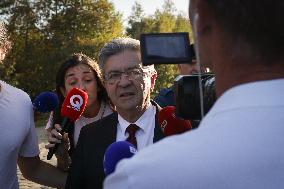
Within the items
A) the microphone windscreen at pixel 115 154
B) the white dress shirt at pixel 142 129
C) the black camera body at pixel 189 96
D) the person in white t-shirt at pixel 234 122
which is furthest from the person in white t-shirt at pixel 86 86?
the person in white t-shirt at pixel 234 122

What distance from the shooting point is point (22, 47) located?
78.6 feet

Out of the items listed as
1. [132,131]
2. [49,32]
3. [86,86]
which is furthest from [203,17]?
[49,32]

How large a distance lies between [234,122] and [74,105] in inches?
83.5

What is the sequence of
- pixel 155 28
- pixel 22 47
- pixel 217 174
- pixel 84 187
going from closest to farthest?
pixel 217 174 < pixel 84 187 < pixel 22 47 < pixel 155 28

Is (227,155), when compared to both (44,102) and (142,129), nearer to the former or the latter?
(142,129)

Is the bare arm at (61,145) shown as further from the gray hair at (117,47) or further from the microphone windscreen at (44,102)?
the gray hair at (117,47)

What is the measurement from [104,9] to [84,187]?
23.3 metres

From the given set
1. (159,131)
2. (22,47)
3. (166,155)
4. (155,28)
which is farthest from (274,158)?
(155,28)

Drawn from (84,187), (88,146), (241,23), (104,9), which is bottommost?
(84,187)

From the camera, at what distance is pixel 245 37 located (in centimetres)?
96

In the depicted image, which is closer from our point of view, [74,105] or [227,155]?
[227,155]

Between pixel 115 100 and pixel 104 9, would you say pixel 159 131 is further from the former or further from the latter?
pixel 104 9

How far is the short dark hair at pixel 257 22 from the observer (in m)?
0.95

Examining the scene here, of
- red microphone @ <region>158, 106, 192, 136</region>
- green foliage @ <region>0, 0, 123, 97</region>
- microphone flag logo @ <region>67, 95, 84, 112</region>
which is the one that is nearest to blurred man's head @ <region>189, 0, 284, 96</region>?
red microphone @ <region>158, 106, 192, 136</region>
